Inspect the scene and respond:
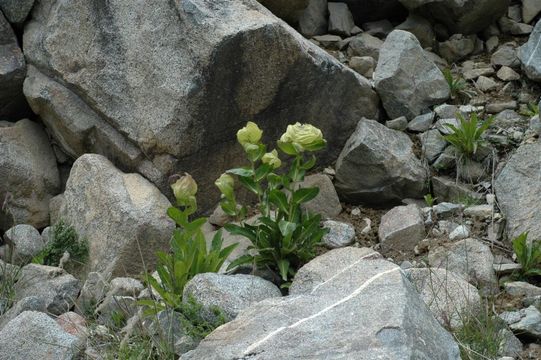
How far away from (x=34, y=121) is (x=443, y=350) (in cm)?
359

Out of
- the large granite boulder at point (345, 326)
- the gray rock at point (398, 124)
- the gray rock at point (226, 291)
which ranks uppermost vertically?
the large granite boulder at point (345, 326)

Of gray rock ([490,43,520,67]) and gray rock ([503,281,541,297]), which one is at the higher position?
gray rock ([490,43,520,67])

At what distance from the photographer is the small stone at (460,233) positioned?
4.73m

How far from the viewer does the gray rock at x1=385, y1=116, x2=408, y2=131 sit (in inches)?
218

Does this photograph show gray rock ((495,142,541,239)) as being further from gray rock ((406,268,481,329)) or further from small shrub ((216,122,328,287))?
small shrub ((216,122,328,287))

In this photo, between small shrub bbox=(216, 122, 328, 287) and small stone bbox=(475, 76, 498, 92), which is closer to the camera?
small shrub bbox=(216, 122, 328, 287)

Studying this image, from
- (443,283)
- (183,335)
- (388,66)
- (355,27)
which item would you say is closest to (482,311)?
(443,283)

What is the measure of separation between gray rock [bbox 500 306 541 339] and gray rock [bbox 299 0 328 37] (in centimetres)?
280

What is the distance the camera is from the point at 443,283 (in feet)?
13.3

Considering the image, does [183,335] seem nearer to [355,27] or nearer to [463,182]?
[463,182]

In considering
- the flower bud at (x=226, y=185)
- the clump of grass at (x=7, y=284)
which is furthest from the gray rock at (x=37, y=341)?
the flower bud at (x=226, y=185)

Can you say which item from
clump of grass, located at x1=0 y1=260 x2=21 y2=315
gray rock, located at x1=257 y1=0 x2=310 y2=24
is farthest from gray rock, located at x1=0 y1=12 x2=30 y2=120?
gray rock, located at x1=257 y1=0 x2=310 y2=24

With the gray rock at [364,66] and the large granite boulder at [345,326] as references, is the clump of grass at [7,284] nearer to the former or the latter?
the large granite boulder at [345,326]

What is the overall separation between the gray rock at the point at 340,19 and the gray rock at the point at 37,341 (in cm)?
302
